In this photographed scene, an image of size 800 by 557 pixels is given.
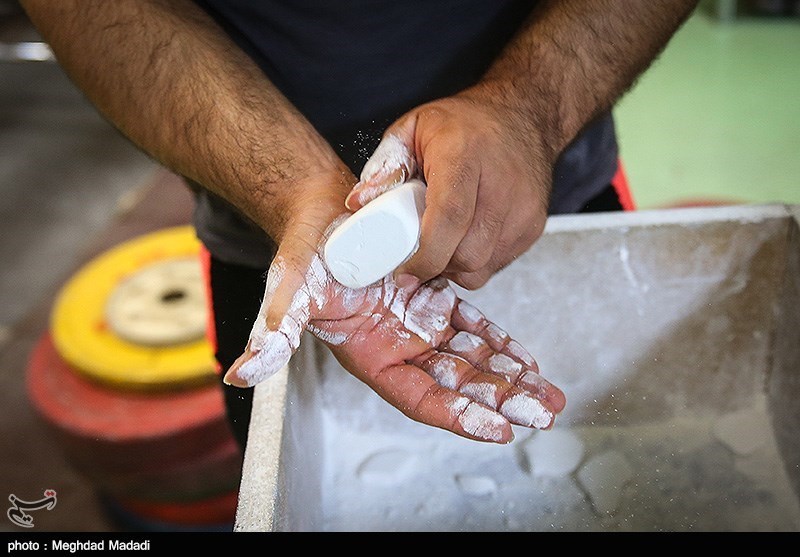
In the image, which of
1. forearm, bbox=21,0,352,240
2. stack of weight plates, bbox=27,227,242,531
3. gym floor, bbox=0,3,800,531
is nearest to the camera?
forearm, bbox=21,0,352,240

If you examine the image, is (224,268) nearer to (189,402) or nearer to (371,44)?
(371,44)

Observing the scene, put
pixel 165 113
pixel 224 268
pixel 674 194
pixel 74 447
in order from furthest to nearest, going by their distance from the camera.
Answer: pixel 674 194 → pixel 74 447 → pixel 224 268 → pixel 165 113

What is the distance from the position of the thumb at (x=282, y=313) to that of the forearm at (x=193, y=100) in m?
0.07

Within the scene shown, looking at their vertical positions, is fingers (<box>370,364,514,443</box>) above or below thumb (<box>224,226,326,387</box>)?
below

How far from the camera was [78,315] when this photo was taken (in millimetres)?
1503

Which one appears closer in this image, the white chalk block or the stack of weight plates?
the white chalk block

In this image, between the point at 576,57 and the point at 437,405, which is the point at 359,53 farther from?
the point at 437,405

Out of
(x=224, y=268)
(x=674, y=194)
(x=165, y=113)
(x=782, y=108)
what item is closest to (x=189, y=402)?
(x=224, y=268)

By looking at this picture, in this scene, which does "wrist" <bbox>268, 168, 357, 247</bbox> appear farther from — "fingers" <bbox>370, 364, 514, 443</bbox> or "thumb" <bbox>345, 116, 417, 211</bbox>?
"fingers" <bbox>370, 364, 514, 443</bbox>

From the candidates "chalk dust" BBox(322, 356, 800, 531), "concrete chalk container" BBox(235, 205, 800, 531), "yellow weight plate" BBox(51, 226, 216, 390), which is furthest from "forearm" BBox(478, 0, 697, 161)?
"yellow weight plate" BBox(51, 226, 216, 390)

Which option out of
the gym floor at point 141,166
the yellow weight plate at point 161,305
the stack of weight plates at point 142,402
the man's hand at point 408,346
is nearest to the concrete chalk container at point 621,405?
the man's hand at point 408,346

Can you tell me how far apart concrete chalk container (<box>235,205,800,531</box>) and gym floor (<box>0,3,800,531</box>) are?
1155 mm

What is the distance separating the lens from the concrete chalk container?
0.86m

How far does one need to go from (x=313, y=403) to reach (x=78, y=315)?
0.81m
